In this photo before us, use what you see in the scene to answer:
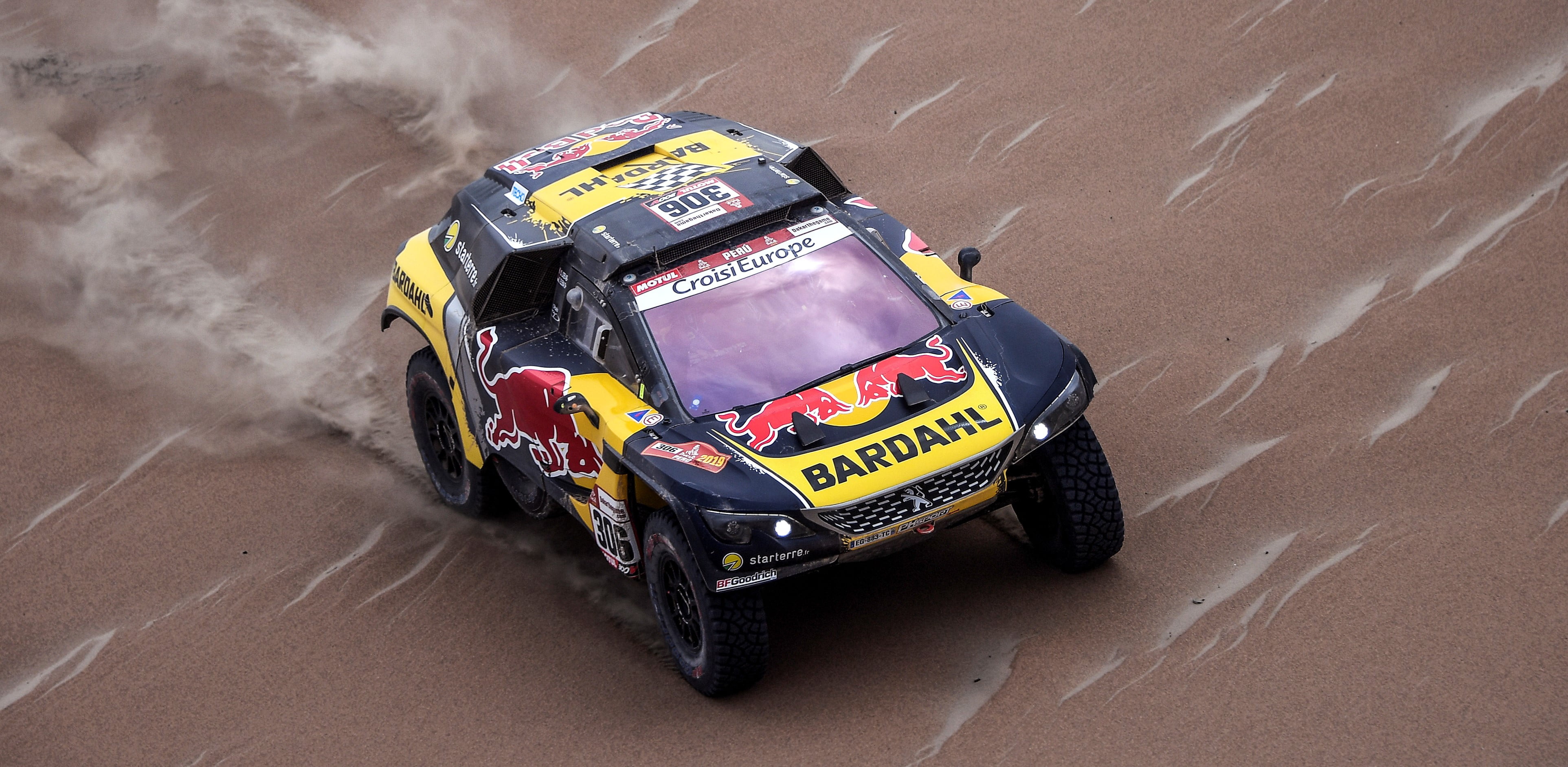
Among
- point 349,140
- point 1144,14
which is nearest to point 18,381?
point 349,140

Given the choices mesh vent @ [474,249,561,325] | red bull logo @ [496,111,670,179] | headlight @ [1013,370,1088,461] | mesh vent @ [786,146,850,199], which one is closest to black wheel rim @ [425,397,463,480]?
mesh vent @ [474,249,561,325]

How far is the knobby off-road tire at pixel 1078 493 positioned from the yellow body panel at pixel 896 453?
0.39 meters

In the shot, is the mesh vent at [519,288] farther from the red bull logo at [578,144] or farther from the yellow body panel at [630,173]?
the red bull logo at [578,144]

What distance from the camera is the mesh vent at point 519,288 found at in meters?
6.99

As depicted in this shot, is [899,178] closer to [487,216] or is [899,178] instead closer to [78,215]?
[487,216]

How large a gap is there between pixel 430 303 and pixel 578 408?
4.84 ft

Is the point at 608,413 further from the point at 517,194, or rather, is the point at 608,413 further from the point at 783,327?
the point at 517,194

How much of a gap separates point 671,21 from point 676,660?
7006mm

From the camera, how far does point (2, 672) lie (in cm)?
717

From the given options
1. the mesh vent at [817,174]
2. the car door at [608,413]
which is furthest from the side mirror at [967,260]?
the car door at [608,413]

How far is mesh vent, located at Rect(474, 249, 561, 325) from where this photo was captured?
6988 millimetres

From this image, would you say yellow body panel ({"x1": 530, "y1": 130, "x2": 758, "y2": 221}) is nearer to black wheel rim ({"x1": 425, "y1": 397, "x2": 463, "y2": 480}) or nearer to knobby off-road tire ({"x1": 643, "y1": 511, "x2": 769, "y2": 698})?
black wheel rim ({"x1": 425, "y1": 397, "x2": 463, "y2": 480})

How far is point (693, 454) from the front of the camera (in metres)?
6.06

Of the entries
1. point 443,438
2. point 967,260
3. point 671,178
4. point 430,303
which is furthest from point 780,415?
point 443,438
